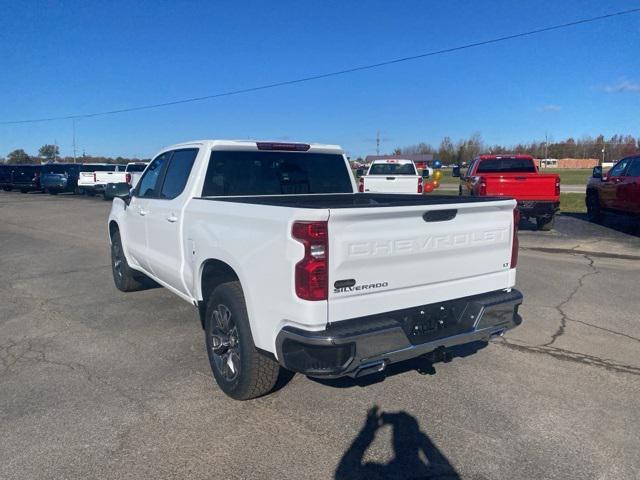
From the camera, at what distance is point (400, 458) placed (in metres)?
3.20

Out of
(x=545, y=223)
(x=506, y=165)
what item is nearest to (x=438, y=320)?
(x=545, y=223)

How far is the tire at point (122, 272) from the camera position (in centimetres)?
698

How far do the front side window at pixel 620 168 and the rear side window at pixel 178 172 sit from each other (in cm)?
1182

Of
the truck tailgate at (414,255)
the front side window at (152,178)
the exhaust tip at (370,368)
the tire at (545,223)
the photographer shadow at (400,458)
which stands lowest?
the photographer shadow at (400,458)

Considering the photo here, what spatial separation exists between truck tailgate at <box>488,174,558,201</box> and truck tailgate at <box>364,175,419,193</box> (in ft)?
15.2

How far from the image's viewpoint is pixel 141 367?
4.63 metres

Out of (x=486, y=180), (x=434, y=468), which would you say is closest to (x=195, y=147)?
(x=434, y=468)

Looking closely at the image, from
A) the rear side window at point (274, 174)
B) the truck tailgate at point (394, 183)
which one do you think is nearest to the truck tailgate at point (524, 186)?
the truck tailgate at point (394, 183)

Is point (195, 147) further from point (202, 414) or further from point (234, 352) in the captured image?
point (202, 414)

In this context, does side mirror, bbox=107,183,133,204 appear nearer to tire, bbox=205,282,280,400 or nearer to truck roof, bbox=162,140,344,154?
truck roof, bbox=162,140,344,154

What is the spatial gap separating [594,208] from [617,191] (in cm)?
217

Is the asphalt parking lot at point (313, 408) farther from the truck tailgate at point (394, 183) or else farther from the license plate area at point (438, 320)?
the truck tailgate at point (394, 183)

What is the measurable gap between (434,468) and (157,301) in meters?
4.61

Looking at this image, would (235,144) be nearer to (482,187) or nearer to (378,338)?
(378,338)
